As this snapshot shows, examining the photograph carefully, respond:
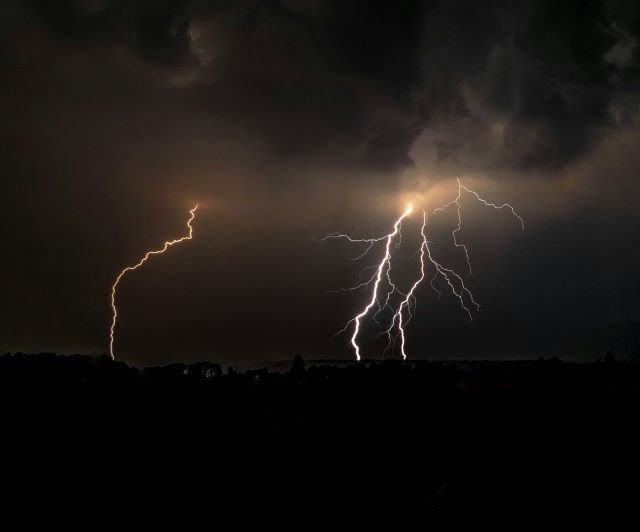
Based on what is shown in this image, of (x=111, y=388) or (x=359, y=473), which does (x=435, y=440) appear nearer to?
(x=359, y=473)

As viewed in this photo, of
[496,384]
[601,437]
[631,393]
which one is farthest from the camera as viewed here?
[496,384]

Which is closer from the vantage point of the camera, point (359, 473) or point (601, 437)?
point (359, 473)

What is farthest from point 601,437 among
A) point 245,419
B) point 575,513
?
point 245,419

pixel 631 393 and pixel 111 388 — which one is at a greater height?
pixel 111 388

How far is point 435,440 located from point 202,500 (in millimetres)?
8089

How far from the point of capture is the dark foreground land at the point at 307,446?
9.19 metres

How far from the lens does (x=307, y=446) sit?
13.5 m

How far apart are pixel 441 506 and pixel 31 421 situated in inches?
399

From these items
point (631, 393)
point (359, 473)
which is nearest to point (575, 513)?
point (359, 473)

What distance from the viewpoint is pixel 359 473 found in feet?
37.2

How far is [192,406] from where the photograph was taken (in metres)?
15.4

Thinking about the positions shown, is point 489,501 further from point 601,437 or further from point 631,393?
point 631,393

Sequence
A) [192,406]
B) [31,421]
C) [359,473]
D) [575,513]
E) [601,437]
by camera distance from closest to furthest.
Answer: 1. [575,513]
2. [359,473]
3. [31,421]
4. [601,437]
5. [192,406]

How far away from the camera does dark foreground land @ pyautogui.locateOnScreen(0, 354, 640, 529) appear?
919cm
